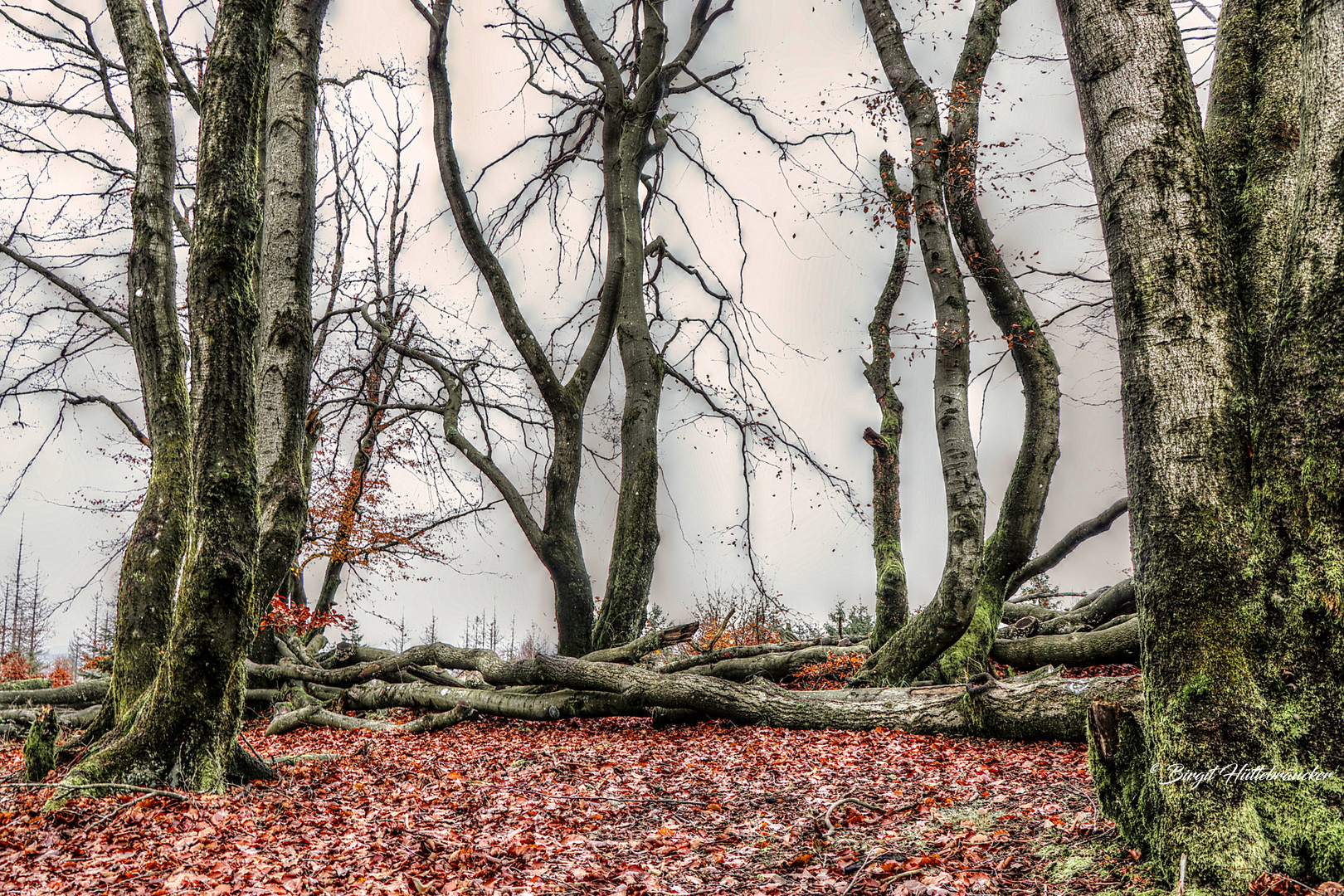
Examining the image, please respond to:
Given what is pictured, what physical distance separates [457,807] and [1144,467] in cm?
393

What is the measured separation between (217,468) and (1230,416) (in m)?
5.03

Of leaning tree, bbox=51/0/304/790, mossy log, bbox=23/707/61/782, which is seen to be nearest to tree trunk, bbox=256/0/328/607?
leaning tree, bbox=51/0/304/790

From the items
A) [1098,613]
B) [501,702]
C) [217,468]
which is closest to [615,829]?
[217,468]

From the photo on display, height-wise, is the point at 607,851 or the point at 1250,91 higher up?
the point at 1250,91

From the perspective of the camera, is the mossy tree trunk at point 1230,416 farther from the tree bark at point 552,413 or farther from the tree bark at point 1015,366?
the tree bark at point 552,413

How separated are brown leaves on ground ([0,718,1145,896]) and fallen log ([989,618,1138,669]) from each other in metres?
3.06

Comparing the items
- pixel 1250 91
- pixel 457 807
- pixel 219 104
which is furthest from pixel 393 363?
pixel 1250 91

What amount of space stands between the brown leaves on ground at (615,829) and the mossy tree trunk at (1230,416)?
536 millimetres

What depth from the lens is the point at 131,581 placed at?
20.1 ft

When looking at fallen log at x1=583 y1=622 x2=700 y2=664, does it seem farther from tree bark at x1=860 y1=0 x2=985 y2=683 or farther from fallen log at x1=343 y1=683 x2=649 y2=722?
tree bark at x1=860 y1=0 x2=985 y2=683

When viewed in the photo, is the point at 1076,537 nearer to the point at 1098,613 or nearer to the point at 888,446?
the point at 1098,613

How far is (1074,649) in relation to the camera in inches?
324

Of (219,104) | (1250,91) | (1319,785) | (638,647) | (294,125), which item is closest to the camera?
(1319,785)

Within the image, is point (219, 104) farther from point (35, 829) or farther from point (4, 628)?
point (4, 628)
